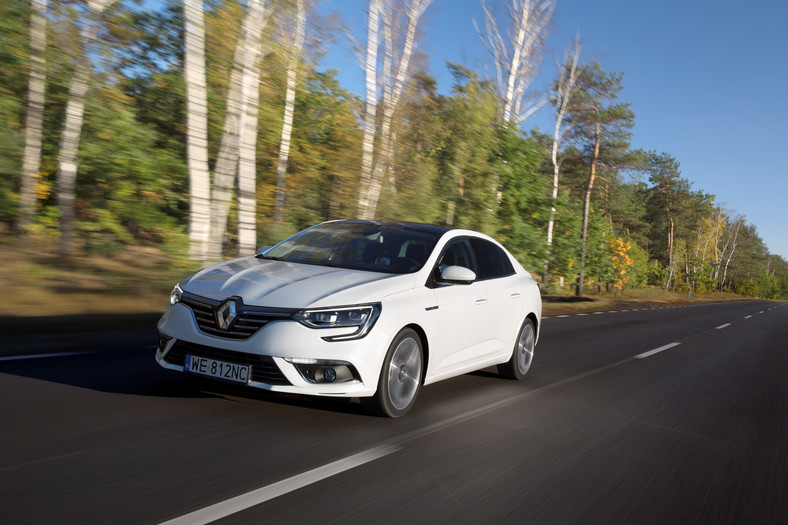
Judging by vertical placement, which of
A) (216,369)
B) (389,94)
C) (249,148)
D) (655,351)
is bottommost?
(655,351)

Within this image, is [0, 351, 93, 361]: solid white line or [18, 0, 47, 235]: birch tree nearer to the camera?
[0, 351, 93, 361]: solid white line

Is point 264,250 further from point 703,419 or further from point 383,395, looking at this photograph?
point 703,419

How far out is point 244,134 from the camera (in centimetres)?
1464

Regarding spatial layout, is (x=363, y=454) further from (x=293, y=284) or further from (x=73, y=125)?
(x=73, y=125)

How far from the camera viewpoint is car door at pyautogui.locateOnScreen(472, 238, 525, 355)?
7.00m

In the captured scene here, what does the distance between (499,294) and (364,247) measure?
1.62 meters

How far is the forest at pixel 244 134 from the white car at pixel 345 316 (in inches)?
A: 277

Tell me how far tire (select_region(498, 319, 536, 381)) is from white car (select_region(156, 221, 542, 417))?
0.75 metres

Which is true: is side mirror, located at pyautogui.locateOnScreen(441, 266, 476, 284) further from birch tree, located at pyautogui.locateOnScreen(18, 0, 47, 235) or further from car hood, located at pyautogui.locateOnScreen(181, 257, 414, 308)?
birch tree, located at pyautogui.locateOnScreen(18, 0, 47, 235)

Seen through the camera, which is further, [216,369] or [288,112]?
[288,112]

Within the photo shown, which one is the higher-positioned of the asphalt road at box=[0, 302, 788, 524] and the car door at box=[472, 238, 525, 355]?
the car door at box=[472, 238, 525, 355]

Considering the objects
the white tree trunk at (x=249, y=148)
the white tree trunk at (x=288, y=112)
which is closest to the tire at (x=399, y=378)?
→ the white tree trunk at (x=249, y=148)

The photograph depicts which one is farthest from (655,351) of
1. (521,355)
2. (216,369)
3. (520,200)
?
(520,200)

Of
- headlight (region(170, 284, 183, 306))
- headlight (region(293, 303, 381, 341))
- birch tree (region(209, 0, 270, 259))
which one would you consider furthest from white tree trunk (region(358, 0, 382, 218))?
headlight (region(293, 303, 381, 341))
